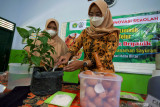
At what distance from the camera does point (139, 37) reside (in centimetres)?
124

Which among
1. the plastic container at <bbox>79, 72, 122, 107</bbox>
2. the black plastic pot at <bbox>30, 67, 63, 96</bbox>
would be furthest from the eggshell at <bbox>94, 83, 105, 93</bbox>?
the black plastic pot at <bbox>30, 67, 63, 96</bbox>

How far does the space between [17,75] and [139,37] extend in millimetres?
1510

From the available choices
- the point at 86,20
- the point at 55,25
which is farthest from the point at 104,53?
the point at 86,20

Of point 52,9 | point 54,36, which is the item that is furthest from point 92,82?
point 52,9

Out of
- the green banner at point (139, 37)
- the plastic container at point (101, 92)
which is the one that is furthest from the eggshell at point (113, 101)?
the green banner at point (139, 37)

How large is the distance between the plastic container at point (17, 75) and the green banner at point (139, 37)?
47.8 inches

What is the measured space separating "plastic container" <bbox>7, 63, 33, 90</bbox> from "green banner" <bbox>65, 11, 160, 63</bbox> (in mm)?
1215

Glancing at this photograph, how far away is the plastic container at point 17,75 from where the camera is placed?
0.64 metres

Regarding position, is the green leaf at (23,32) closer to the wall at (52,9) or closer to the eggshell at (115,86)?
the eggshell at (115,86)

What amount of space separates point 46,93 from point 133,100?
1.74 feet

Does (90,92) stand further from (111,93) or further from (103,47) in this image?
(103,47)

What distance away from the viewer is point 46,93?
1.77ft

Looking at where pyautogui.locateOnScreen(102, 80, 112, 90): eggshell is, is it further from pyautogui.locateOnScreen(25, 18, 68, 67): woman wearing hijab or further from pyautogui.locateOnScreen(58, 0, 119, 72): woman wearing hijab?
pyautogui.locateOnScreen(25, 18, 68, 67): woman wearing hijab

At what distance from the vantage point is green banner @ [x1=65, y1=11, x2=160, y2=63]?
1178 millimetres
